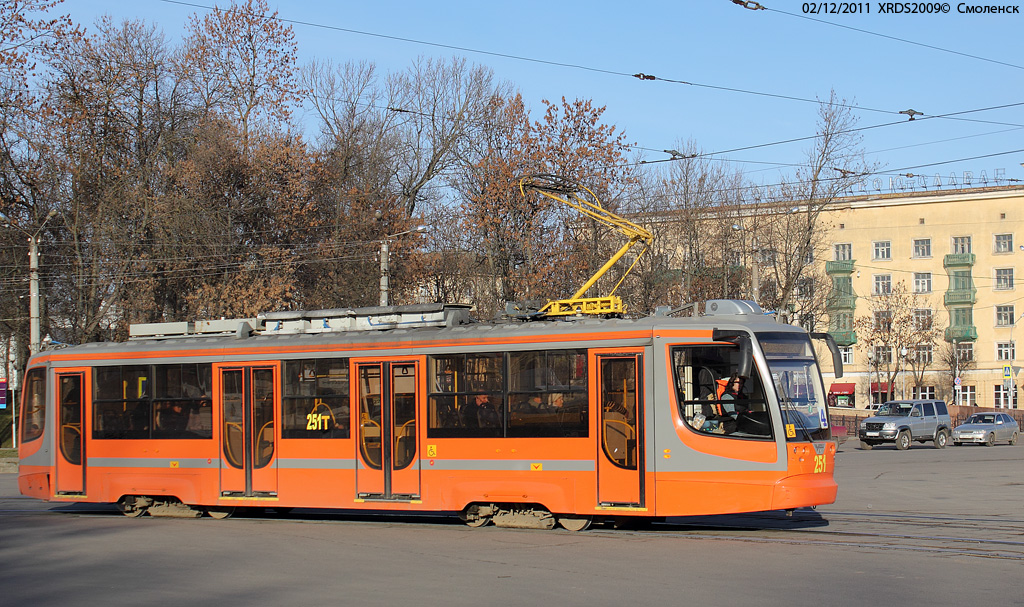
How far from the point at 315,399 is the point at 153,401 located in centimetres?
294

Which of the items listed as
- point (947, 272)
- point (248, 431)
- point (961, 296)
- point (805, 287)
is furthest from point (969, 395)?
point (248, 431)

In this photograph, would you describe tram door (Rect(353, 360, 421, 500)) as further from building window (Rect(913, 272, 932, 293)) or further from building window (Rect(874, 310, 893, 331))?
building window (Rect(913, 272, 932, 293))

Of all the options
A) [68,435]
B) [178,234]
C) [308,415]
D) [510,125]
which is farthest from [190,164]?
[308,415]

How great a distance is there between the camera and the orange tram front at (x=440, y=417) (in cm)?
1230

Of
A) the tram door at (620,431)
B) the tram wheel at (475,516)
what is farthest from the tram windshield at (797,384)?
the tram wheel at (475,516)

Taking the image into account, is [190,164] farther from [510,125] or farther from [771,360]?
[771,360]

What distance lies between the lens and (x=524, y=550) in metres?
11.5

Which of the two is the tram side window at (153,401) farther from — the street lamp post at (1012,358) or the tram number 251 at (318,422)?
the street lamp post at (1012,358)

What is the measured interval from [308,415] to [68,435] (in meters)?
4.59

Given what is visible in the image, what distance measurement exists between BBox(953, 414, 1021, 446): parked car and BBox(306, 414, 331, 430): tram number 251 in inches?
1200

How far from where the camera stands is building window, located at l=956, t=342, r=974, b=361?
212 feet

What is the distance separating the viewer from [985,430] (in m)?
38.0

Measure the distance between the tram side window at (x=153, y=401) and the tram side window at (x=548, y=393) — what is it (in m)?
5.04

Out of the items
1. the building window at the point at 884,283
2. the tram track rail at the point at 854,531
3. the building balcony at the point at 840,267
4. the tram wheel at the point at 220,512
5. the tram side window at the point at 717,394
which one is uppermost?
the building balcony at the point at 840,267
